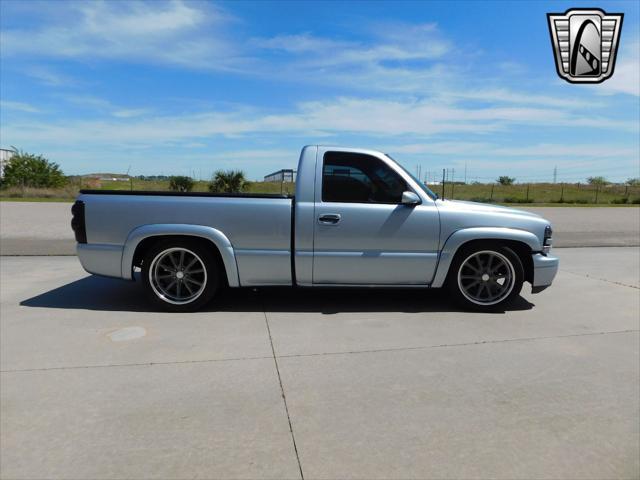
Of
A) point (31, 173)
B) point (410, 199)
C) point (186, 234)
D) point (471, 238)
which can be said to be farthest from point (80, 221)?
point (31, 173)

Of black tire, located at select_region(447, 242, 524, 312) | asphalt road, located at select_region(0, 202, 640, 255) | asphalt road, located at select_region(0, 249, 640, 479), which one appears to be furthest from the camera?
asphalt road, located at select_region(0, 202, 640, 255)

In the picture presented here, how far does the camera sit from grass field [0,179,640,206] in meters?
33.8

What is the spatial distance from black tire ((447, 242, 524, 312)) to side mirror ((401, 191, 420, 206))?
0.79m

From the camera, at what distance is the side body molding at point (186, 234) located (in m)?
4.86

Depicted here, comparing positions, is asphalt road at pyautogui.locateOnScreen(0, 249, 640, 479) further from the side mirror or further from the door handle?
the side mirror

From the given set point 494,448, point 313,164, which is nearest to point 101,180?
point 313,164

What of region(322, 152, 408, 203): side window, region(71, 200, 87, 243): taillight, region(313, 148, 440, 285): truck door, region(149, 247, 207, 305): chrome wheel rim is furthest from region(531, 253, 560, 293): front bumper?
region(71, 200, 87, 243): taillight

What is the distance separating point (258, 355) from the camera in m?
3.77

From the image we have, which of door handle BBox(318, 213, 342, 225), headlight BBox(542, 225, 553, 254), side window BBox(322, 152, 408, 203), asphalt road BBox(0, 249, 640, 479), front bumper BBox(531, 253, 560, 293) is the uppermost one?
side window BBox(322, 152, 408, 203)

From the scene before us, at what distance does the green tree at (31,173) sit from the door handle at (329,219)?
137 feet

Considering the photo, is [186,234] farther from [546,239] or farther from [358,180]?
[546,239]

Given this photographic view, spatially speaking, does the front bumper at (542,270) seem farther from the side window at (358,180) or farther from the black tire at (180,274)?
the black tire at (180,274)

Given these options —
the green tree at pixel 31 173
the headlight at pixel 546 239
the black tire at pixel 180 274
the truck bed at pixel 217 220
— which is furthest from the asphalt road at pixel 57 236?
the green tree at pixel 31 173

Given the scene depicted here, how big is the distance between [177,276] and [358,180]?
2.28 m
